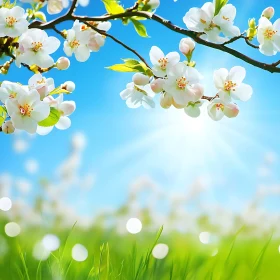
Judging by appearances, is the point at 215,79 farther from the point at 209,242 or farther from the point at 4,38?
the point at 209,242

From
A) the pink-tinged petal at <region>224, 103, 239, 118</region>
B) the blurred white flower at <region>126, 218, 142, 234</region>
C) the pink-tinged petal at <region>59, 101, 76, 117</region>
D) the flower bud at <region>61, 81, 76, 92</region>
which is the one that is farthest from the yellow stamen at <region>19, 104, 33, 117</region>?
the blurred white flower at <region>126, 218, 142, 234</region>

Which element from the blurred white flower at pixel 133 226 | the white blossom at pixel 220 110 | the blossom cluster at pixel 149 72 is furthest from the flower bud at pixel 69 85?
the blurred white flower at pixel 133 226

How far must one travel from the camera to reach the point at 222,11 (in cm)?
113

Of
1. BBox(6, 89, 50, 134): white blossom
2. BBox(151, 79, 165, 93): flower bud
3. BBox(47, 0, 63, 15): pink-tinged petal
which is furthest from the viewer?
BBox(47, 0, 63, 15): pink-tinged petal

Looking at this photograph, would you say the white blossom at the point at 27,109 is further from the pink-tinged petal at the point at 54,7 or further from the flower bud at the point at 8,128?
the pink-tinged petal at the point at 54,7

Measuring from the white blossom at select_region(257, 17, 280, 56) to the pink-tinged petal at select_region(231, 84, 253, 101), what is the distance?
0.31 ft

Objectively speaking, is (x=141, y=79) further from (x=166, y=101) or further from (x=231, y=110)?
(x=231, y=110)

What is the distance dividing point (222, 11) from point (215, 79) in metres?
0.17

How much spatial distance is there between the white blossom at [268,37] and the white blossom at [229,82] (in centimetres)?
7

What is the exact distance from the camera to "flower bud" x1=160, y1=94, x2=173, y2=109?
1.11 m

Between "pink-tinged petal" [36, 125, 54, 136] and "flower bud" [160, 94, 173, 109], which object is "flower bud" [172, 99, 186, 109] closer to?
"flower bud" [160, 94, 173, 109]

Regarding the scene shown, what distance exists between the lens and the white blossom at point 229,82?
1139 millimetres

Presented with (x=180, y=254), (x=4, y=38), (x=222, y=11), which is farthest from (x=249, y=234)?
(x=4, y=38)

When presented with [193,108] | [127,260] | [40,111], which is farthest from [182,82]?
[127,260]
